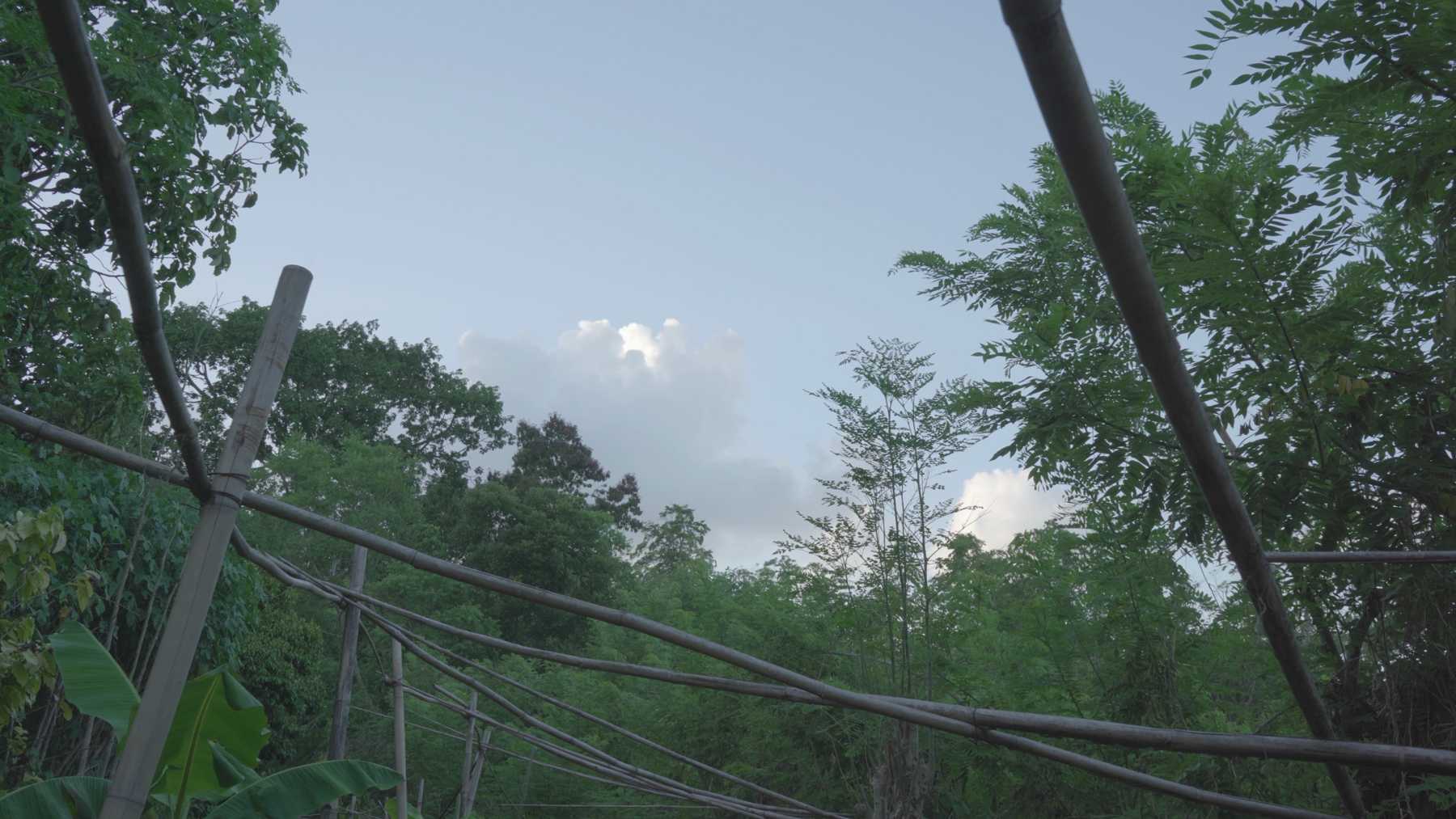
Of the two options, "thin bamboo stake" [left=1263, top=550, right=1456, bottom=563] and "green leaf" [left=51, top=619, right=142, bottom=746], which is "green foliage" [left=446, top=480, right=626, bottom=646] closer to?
"green leaf" [left=51, top=619, right=142, bottom=746]

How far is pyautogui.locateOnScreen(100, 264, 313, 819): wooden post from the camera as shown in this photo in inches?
68.7

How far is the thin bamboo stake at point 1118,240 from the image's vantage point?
0.81 meters

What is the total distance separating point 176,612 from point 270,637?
1052 centimetres

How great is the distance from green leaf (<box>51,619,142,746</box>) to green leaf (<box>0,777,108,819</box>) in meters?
0.20

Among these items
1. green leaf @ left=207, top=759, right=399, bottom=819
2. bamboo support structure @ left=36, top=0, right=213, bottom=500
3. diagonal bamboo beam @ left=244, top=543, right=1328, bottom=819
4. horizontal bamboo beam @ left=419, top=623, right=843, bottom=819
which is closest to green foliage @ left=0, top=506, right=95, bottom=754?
green leaf @ left=207, top=759, right=399, bottom=819

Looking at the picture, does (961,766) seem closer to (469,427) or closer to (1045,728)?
(1045,728)

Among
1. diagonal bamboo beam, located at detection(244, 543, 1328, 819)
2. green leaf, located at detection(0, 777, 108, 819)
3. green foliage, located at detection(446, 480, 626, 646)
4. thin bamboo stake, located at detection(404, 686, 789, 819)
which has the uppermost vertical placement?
green foliage, located at detection(446, 480, 626, 646)

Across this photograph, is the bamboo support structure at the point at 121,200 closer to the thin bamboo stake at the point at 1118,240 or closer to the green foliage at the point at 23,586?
the thin bamboo stake at the point at 1118,240

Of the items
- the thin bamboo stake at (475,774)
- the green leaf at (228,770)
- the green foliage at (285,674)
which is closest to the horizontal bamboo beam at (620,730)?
the green leaf at (228,770)

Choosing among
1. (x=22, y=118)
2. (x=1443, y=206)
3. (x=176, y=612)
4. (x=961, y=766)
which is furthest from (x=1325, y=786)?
(x=22, y=118)

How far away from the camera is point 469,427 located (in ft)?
78.4

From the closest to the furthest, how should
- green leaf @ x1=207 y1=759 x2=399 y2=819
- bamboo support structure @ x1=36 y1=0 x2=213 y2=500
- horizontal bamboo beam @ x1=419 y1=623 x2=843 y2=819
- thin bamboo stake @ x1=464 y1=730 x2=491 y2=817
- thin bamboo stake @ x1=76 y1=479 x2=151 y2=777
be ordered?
bamboo support structure @ x1=36 y1=0 x2=213 y2=500 → thin bamboo stake @ x1=76 y1=479 x2=151 y2=777 → horizontal bamboo beam @ x1=419 y1=623 x2=843 y2=819 → green leaf @ x1=207 y1=759 x2=399 y2=819 → thin bamboo stake @ x1=464 y1=730 x2=491 y2=817

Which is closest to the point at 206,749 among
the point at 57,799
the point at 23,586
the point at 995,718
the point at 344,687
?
the point at 57,799

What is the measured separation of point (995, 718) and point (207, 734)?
3367 millimetres
